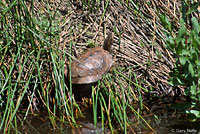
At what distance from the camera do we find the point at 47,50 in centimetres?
292

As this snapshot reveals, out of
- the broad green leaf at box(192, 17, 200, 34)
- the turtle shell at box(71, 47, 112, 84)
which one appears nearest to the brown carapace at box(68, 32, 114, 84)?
the turtle shell at box(71, 47, 112, 84)

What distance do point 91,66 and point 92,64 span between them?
0.11 ft

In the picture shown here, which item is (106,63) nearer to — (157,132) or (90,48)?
(90,48)

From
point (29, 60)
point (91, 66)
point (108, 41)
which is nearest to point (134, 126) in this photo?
point (91, 66)

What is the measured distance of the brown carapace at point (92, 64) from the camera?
9.68 ft

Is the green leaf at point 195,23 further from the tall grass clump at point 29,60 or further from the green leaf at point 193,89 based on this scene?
the tall grass clump at point 29,60

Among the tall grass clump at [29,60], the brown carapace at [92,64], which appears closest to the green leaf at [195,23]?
the brown carapace at [92,64]

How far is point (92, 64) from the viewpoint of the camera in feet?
10.3

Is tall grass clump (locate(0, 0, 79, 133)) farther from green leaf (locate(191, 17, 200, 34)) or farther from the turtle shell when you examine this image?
green leaf (locate(191, 17, 200, 34))

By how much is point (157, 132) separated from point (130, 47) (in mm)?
1195

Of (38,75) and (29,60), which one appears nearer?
(38,75)

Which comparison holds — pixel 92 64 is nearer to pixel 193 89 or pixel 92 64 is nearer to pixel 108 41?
pixel 108 41

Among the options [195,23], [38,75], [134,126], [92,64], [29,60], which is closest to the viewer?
[195,23]

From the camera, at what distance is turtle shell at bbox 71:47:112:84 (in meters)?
2.95
